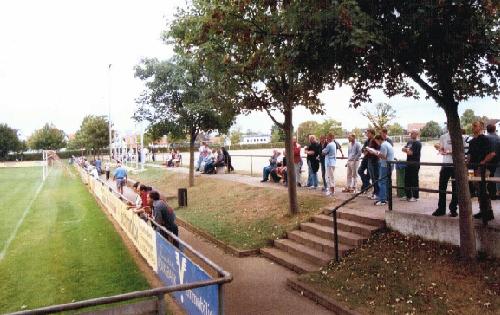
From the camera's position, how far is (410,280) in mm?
7422

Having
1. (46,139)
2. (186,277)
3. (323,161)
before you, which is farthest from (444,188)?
(46,139)

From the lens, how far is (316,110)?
40.7ft

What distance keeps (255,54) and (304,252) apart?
4597 millimetres

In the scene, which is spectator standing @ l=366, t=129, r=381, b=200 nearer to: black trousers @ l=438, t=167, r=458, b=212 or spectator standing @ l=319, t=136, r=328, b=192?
spectator standing @ l=319, t=136, r=328, b=192

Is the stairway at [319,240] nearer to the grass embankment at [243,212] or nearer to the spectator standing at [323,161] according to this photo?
the grass embankment at [243,212]

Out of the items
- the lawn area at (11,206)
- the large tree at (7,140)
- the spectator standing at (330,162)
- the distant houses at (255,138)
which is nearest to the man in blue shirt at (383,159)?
the spectator standing at (330,162)

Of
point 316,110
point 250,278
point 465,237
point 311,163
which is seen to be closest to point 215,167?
point 311,163

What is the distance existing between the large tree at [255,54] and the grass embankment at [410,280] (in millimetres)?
3550

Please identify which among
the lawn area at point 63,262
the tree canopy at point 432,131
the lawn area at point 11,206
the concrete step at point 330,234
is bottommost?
the lawn area at point 11,206

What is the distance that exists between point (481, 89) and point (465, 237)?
2446 millimetres

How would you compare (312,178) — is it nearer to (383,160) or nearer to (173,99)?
(383,160)

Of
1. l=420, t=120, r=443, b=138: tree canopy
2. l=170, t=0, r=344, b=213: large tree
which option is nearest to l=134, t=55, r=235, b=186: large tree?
l=170, t=0, r=344, b=213: large tree

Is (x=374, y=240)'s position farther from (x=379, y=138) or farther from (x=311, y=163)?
(x=311, y=163)

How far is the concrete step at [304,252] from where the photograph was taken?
31.0ft
